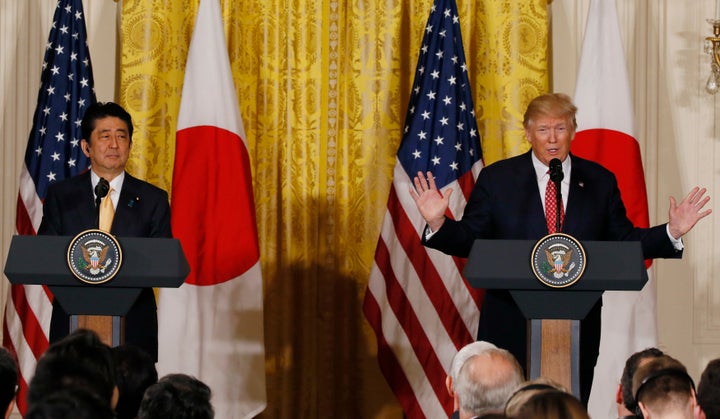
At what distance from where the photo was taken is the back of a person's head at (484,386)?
313cm

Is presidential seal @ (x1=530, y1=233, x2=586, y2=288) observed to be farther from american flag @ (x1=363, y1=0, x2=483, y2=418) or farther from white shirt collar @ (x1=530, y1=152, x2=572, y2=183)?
american flag @ (x1=363, y1=0, x2=483, y2=418)

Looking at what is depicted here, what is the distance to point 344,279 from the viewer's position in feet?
23.0

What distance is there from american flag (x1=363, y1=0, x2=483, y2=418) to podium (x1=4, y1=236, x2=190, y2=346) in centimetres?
213

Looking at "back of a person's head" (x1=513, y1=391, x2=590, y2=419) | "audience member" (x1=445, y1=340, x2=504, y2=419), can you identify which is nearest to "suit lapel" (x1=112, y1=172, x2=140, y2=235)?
"audience member" (x1=445, y1=340, x2=504, y2=419)

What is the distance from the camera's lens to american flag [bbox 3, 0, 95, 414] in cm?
630

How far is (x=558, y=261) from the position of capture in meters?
4.19

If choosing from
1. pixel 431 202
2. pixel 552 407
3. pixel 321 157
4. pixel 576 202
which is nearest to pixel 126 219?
pixel 431 202

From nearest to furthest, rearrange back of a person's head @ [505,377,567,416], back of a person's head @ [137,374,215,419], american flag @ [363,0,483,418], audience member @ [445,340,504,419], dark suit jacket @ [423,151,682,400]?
back of a person's head @ [505,377,567,416] < back of a person's head @ [137,374,215,419] < audience member @ [445,340,504,419] < dark suit jacket @ [423,151,682,400] < american flag @ [363,0,483,418]

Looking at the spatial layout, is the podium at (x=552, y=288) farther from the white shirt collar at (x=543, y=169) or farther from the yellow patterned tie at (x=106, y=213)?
the yellow patterned tie at (x=106, y=213)

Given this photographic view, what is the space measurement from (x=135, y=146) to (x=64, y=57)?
66 centimetres

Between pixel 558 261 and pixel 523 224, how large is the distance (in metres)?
0.70

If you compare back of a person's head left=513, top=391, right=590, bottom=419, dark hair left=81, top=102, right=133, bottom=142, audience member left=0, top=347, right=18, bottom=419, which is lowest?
audience member left=0, top=347, right=18, bottom=419

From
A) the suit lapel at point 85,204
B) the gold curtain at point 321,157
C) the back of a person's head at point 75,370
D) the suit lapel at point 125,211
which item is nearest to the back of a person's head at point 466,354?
the back of a person's head at point 75,370

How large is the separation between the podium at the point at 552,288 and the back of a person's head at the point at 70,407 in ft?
6.98
